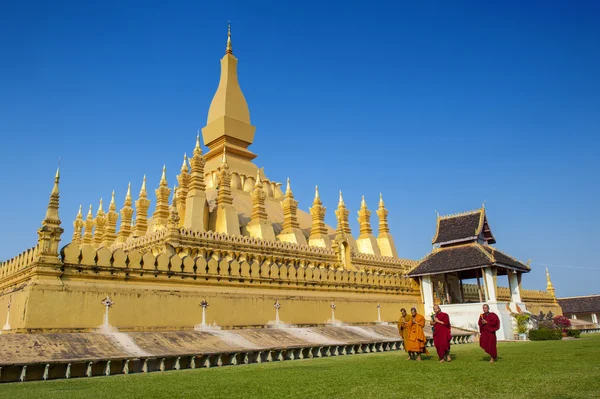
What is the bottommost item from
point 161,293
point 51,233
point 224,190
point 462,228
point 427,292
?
point 161,293

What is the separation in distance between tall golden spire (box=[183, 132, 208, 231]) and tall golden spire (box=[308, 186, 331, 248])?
6.76m

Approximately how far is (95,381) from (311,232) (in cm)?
2078

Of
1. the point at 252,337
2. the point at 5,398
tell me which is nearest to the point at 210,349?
the point at 252,337

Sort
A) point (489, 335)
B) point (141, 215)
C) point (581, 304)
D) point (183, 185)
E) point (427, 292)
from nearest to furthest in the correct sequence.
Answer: point (489, 335), point (427, 292), point (183, 185), point (141, 215), point (581, 304)

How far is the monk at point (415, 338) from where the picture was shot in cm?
1116

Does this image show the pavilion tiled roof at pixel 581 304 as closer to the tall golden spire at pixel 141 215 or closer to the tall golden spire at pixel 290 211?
the tall golden spire at pixel 290 211

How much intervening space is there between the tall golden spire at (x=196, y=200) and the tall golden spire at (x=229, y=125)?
746 cm

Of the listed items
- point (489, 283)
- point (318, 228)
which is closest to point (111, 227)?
point (318, 228)

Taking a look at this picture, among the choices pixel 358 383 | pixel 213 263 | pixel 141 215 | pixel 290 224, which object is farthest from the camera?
pixel 290 224

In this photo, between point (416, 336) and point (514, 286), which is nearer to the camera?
point (416, 336)

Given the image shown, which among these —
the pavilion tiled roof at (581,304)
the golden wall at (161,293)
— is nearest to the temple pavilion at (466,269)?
the golden wall at (161,293)

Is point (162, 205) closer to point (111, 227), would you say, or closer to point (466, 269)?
point (111, 227)

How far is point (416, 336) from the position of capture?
11258 millimetres

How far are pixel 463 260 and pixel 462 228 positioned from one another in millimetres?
2363
